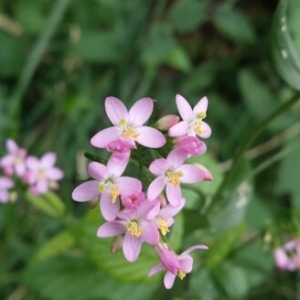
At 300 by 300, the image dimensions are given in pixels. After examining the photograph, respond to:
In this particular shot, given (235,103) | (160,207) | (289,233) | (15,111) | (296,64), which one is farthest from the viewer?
(235,103)

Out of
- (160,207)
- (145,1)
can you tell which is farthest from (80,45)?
(160,207)

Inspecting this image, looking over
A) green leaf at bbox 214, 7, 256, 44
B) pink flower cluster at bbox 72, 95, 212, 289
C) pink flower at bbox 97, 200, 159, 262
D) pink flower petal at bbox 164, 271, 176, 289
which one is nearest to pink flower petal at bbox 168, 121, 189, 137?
pink flower cluster at bbox 72, 95, 212, 289

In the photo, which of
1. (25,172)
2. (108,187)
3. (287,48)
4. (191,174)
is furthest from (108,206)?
(25,172)

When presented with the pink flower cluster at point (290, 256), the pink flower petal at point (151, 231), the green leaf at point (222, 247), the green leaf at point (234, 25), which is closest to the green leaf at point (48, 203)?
the green leaf at point (222, 247)

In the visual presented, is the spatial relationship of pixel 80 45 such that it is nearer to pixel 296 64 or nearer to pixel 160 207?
pixel 296 64

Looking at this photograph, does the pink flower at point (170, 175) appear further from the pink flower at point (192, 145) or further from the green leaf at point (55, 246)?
the green leaf at point (55, 246)

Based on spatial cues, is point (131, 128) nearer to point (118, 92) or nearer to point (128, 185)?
point (128, 185)
